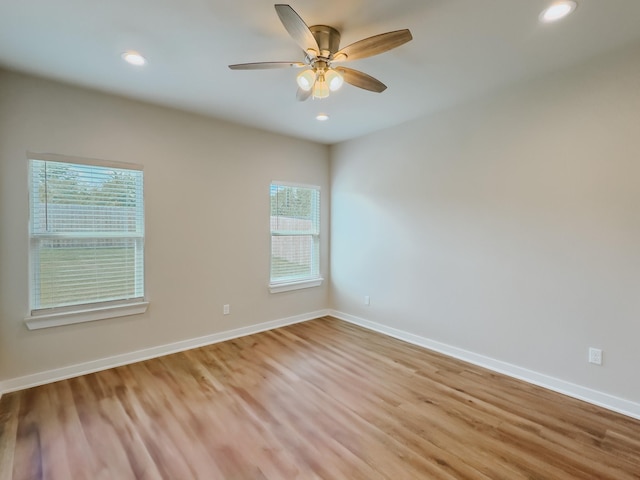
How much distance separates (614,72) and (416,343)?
117 inches

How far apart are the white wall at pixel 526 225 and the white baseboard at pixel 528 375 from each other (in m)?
0.05

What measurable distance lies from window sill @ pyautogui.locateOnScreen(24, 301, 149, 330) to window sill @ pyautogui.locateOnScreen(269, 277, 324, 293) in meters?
1.52

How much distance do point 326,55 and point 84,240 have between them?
2.64m

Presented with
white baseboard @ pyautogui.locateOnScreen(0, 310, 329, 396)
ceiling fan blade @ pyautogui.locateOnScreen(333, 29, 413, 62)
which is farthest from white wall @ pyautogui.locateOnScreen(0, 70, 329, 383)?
ceiling fan blade @ pyautogui.locateOnScreen(333, 29, 413, 62)

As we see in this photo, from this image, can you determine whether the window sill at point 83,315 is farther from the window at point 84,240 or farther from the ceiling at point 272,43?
the ceiling at point 272,43

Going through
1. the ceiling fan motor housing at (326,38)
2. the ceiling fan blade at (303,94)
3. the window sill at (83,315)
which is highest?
the ceiling fan motor housing at (326,38)

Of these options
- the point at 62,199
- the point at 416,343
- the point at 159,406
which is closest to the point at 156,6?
the point at 62,199

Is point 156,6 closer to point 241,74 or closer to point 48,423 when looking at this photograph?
point 241,74

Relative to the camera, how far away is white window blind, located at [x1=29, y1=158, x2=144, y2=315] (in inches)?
104

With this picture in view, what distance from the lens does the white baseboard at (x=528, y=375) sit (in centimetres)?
231

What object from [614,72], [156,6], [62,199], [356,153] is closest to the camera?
[156,6]

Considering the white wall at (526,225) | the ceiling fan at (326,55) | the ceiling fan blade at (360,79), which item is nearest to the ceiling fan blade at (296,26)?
the ceiling fan at (326,55)

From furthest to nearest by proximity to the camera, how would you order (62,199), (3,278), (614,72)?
(62,199), (3,278), (614,72)

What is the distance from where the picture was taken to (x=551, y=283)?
8.62 feet
